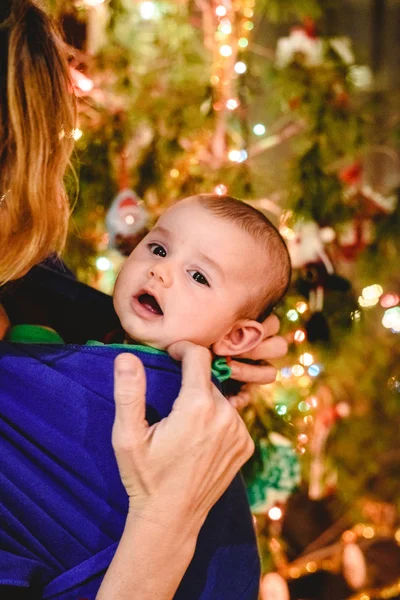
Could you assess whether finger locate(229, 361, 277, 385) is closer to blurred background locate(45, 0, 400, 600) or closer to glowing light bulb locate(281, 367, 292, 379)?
blurred background locate(45, 0, 400, 600)

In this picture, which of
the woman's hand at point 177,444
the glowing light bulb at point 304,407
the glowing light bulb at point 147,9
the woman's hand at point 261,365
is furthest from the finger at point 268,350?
the glowing light bulb at point 147,9

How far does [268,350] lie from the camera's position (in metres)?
1.04

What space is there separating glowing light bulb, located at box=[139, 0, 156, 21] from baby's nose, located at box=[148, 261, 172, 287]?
3.45ft

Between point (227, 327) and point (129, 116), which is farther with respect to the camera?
point (129, 116)

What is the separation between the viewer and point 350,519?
2.38 meters

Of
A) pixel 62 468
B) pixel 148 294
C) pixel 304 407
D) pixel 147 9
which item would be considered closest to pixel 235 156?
pixel 147 9

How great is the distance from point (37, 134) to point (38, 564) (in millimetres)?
529

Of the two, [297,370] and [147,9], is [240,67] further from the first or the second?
[297,370]

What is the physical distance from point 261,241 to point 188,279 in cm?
15

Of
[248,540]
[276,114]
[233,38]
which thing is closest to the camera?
[248,540]

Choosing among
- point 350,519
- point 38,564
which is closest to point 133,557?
point 38,564

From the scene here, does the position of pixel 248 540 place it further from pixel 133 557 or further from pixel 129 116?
pixel 129 116

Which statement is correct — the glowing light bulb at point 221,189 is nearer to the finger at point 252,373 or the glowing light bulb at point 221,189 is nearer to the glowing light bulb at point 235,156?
the glowing light bulb at point 235,156

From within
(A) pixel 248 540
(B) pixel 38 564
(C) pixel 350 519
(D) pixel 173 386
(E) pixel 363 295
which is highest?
(D) pixel 173 386
